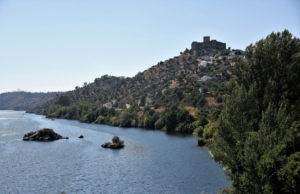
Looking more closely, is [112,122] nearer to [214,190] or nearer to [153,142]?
[153,142]

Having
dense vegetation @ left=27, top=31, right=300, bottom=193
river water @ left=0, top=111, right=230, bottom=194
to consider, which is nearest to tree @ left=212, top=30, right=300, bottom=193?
dense vegetation @ left=27, top=31, right=300, bottom=193

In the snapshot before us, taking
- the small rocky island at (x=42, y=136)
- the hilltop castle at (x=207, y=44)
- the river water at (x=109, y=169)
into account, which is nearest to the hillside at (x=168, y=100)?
the hilltop castle at (x=207, y=44)

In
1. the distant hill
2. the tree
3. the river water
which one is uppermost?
the distant hill

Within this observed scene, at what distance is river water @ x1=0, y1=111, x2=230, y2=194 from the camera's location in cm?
3734

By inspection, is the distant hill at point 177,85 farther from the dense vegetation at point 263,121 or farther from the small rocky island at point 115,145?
the dense vegetation at point 263,121

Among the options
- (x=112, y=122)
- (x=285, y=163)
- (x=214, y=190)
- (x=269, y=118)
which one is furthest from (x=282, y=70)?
(x=112, y=122)

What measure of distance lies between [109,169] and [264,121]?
29127 mm

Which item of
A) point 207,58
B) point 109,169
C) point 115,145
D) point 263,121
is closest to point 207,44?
point 207,58

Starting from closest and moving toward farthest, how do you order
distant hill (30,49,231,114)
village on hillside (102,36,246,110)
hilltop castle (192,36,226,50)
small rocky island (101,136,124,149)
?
small rocky island (101,136,124,149) < distant hill (30,49,231,114) < village on hillside (102,36,246,110) < hilltop castle (192,36,226,50)

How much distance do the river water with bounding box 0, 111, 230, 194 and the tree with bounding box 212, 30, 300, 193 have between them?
5326mm

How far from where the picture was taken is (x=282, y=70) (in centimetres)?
2564

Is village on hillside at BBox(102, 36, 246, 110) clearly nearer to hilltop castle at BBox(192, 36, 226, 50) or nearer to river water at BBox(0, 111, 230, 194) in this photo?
hilltop castle at BBox(192, 36, 226, 50)

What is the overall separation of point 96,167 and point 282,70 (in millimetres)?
31637

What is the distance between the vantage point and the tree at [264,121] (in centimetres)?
2022
